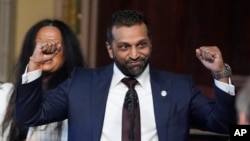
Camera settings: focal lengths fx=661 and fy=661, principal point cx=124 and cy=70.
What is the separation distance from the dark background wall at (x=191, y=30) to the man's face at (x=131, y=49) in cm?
194

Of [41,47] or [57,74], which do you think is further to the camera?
[57,74]

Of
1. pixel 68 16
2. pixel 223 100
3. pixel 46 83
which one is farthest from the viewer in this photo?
pixel 68 16

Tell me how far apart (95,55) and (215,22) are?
0.83m

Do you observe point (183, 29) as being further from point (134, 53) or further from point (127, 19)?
Result: point (134, 53)

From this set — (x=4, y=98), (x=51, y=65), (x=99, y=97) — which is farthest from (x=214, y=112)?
(x=4, y=98)

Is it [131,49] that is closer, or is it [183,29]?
[131,49]

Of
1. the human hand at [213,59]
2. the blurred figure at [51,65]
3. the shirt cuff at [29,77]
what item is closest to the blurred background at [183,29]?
the blurred figure at [51,65]

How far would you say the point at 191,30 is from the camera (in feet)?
14.5

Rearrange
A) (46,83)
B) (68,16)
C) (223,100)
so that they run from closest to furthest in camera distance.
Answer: (223,100) < (46,83) < (68,16)

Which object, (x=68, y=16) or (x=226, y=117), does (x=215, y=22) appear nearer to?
(x=68, y=16)

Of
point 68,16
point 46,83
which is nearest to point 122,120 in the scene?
point 46,83

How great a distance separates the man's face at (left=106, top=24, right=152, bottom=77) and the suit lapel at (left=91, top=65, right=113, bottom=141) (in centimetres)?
9

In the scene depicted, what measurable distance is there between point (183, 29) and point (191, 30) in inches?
2.1

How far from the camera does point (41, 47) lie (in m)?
2.45
